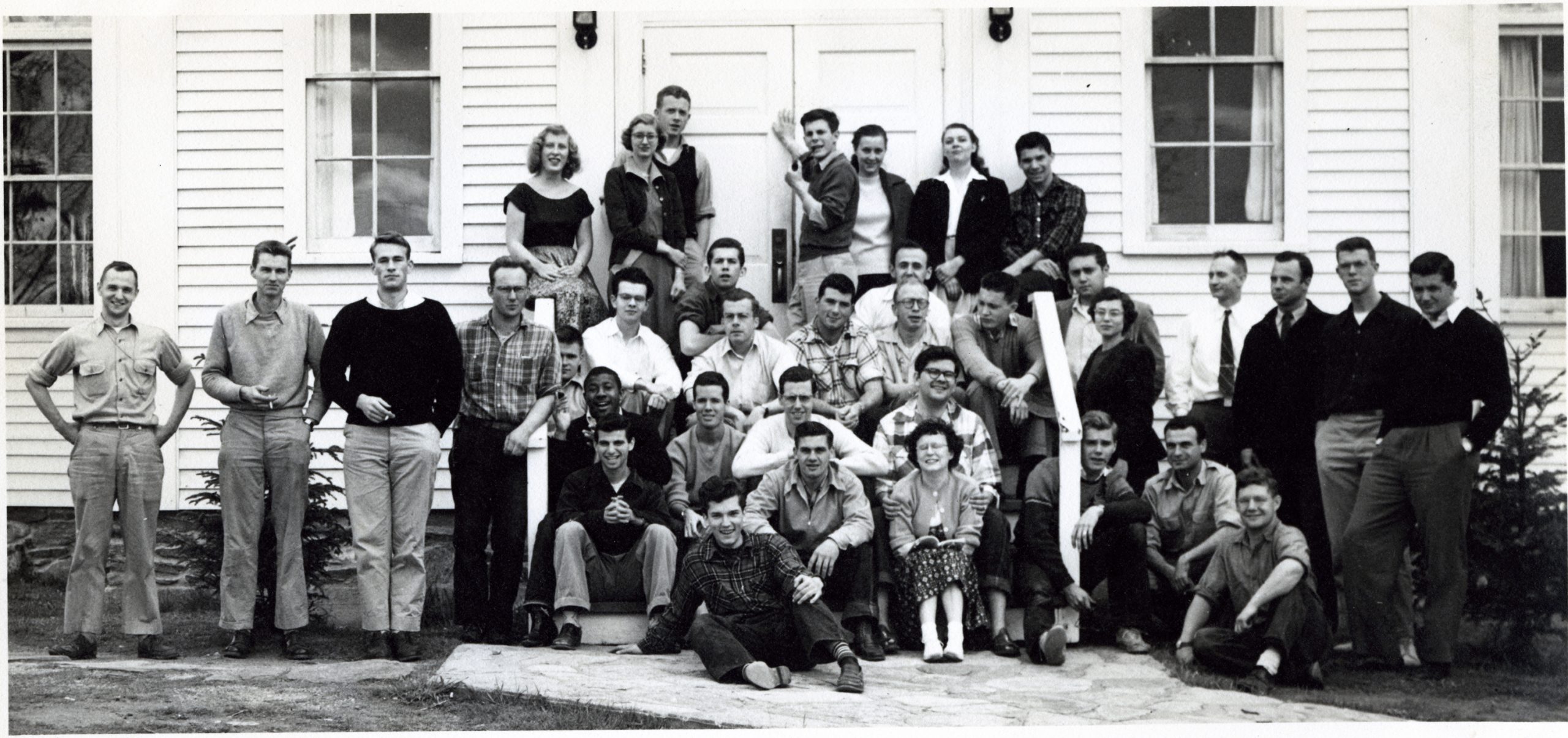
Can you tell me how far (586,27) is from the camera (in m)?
8.62

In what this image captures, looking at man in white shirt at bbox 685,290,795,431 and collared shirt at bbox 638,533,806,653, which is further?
man in white shirt at bbox 685,290,795,431

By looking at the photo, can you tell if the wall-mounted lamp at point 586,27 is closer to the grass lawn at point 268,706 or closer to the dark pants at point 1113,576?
the dark pants at point 1113,576

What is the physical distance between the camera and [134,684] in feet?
20.5

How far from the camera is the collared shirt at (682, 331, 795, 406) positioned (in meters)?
7.55

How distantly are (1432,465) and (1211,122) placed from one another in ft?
9.31

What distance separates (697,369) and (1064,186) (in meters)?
2.25

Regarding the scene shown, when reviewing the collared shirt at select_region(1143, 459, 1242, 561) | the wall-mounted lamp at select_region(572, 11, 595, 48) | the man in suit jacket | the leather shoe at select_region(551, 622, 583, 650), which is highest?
the wall-mounted lamp at select_region(572, 11, 595, 48)

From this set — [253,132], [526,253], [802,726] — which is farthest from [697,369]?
[253,132]

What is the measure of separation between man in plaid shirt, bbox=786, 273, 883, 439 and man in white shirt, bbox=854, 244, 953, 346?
186mm

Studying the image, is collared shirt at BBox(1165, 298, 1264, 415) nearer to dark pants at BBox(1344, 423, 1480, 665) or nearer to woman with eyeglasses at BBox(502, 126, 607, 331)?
dark pants at BBox(1344, 423, 1480, 665)

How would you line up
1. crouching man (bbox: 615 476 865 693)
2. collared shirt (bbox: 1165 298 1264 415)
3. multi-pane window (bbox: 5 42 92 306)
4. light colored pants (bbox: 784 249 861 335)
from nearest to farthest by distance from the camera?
crouching man (bbox: 615 476 865 693) < collared shirt (bbox: 1165 298 1264 415) < light colored pants (bbox: 784 249 861 335) < multi-pane window (bbox: 5 42 92 306)

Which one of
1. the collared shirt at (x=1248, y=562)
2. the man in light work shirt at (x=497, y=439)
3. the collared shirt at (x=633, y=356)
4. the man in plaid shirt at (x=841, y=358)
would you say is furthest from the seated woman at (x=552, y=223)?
the collared shirt at (x=1248, y=562)

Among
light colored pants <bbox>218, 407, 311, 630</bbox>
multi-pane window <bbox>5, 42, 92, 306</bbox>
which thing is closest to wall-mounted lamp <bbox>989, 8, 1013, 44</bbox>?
light colored pants <bbox>218, 407, 311, 630</bbox>

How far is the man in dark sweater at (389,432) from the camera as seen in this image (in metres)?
6.72
